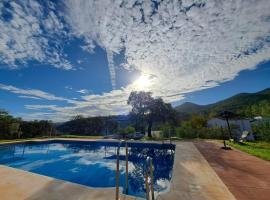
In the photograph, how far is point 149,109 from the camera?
76.2ft

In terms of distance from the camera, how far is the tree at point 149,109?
2302 centimetres

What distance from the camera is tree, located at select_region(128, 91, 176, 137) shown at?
23.0m

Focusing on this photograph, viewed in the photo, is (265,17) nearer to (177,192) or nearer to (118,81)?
(177,192)

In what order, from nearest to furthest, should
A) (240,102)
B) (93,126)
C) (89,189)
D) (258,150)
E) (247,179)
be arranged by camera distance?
(89,189)
(247,179)
(258,150)
(93,126)
(240,102)

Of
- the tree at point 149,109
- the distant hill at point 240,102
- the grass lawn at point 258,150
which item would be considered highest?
the distant hill at point 240,102

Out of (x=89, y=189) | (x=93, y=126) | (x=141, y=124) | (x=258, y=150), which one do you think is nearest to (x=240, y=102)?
(x=141, y=124)

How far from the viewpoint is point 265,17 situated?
7527 mm

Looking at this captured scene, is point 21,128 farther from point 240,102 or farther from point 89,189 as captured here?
point 240,102

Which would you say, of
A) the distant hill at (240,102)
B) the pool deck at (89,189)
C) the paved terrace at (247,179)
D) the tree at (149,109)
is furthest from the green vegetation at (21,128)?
the distant hill at (240,102)

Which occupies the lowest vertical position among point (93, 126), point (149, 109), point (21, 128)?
point (21, 128)

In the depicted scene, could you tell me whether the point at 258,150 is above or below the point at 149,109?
below

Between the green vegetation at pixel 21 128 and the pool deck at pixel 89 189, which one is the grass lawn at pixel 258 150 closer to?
the pool deck at pixel 89 189

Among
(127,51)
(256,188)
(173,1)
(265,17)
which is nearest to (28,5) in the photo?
(127,51)

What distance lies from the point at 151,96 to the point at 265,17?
55.6 ft
